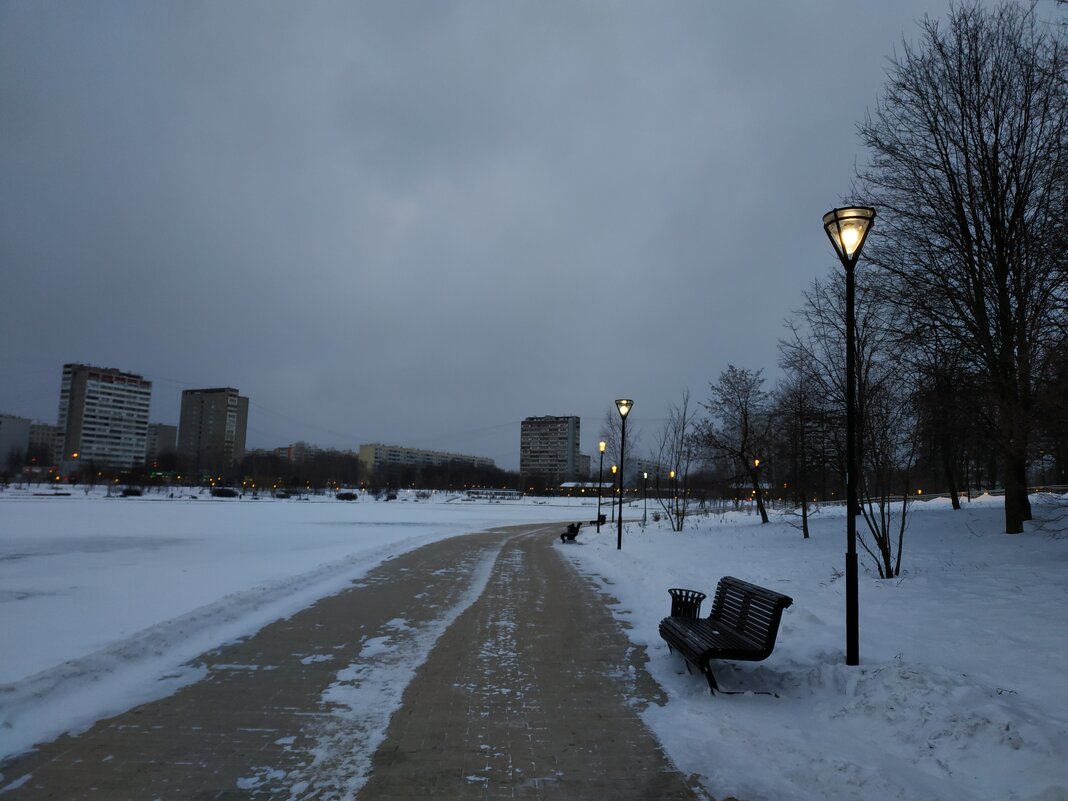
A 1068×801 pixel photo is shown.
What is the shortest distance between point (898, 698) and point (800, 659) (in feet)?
4.28

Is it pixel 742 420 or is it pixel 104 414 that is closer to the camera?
pixel 742 420

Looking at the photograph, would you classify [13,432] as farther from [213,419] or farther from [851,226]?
[851,226]

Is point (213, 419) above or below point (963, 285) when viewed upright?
above

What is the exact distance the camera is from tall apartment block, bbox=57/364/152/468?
144 meters

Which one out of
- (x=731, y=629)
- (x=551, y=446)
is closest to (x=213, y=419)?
(x=551, y=446)

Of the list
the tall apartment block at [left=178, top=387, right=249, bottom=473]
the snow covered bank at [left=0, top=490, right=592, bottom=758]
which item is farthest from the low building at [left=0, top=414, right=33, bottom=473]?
the snow covered bank at [left=0, top=490, right=592, bottom=758]

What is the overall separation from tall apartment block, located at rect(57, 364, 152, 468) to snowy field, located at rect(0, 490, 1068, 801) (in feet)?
501

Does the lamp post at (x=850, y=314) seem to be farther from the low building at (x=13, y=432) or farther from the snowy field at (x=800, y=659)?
the low building at (x=13, y=432)

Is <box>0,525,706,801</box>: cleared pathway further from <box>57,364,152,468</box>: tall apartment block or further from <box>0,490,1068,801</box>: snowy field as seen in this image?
<box>57,364,152,468</box>: tall apartment block

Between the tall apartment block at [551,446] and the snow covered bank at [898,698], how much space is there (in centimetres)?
17194

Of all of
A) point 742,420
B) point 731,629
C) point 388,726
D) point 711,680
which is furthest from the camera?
point 742,420

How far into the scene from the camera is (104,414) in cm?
14662

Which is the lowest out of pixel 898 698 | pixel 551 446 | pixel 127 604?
pixel 127 604

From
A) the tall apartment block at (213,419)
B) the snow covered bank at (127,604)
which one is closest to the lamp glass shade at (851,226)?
the snow covered bank at (127,604)
